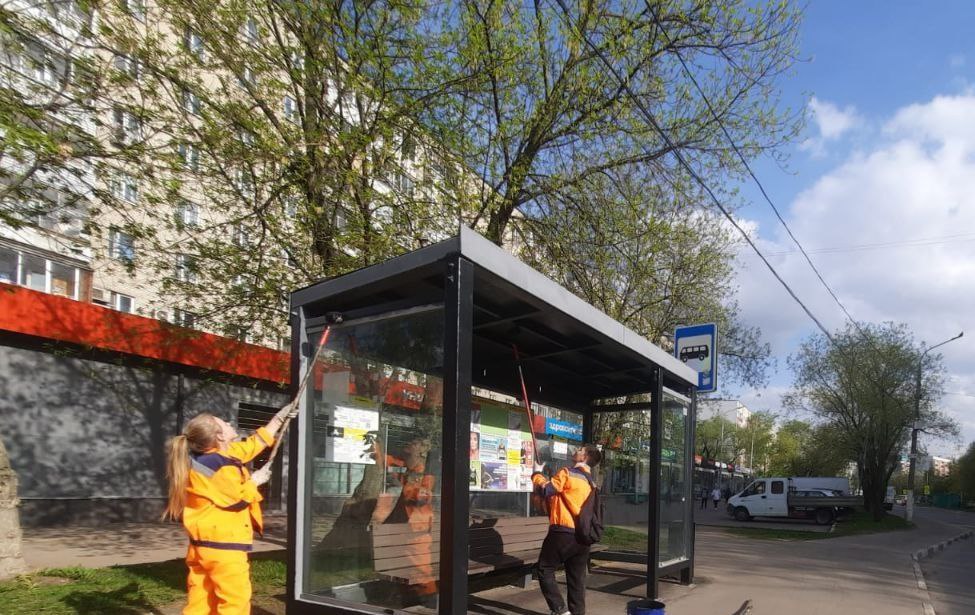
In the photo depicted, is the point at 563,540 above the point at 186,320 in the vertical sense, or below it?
below

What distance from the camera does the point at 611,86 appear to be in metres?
10.4

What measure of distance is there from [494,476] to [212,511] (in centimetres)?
459

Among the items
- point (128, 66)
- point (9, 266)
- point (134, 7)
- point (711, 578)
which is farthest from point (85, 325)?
point (711, 578)

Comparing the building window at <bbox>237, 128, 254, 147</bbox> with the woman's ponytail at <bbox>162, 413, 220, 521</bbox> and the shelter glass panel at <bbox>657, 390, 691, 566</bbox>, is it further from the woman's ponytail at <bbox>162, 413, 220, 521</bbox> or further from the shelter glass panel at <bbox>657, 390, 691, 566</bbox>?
the shelter glass panel at <bbox>657, 390, 691, 566</bbox>

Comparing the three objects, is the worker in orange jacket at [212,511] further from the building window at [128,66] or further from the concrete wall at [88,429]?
the concrete wall at [88,429]

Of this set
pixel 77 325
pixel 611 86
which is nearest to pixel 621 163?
pixel 611 86

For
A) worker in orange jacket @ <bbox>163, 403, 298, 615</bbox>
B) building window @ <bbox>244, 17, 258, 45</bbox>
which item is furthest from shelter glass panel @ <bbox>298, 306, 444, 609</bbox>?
→ building window @ <bbox>244, 17, 258, 45</bbox>

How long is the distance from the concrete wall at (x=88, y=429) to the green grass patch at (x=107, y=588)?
553cm

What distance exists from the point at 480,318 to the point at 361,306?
1623 mm

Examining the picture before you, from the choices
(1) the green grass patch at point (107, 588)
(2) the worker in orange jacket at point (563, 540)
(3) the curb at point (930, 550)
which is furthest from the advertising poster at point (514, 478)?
(3) the curb at point (930, 550)

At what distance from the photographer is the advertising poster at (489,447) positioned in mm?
8203

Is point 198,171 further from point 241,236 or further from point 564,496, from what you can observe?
point 564,496

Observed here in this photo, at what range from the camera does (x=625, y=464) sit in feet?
35.2

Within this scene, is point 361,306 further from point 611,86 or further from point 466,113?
point 611,86
